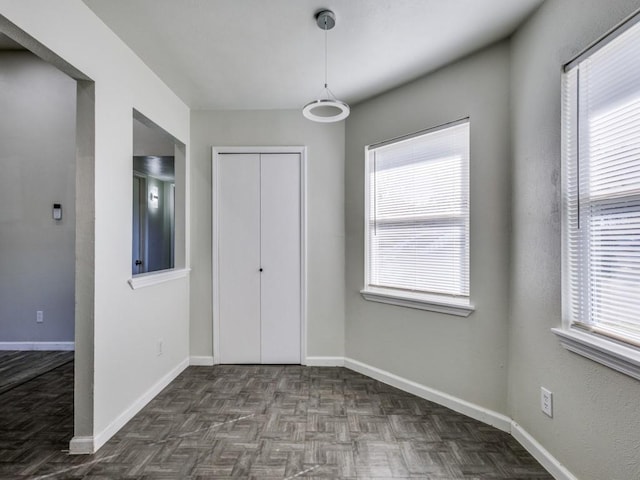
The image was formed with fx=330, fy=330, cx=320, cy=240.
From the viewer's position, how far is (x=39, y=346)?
3662mm

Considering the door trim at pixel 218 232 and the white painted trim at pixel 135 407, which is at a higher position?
the door trim at pixel 218 232

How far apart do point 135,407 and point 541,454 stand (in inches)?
103

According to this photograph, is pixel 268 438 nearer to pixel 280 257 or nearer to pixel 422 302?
pixel 422 302

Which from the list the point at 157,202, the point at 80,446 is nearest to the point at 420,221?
the point at 80,446

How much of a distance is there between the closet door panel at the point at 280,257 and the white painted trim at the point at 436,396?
2.24 ft

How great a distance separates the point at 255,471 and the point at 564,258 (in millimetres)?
1991

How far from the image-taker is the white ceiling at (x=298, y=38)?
6.16 ft

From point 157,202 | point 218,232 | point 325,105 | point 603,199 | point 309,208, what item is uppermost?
point 325,105

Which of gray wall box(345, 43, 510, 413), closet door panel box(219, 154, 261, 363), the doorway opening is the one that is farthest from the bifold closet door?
the doorway opening

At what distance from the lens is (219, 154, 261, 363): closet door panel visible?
3.34 meters

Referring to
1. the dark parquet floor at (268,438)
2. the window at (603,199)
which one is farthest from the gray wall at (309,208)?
the window at (603,199)

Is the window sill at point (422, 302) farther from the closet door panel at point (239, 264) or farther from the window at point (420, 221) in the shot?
the closet door panel at point (239, 264)

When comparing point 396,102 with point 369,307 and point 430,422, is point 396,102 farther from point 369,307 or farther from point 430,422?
point 430,422

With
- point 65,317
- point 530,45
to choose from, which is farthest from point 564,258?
point 65,317
